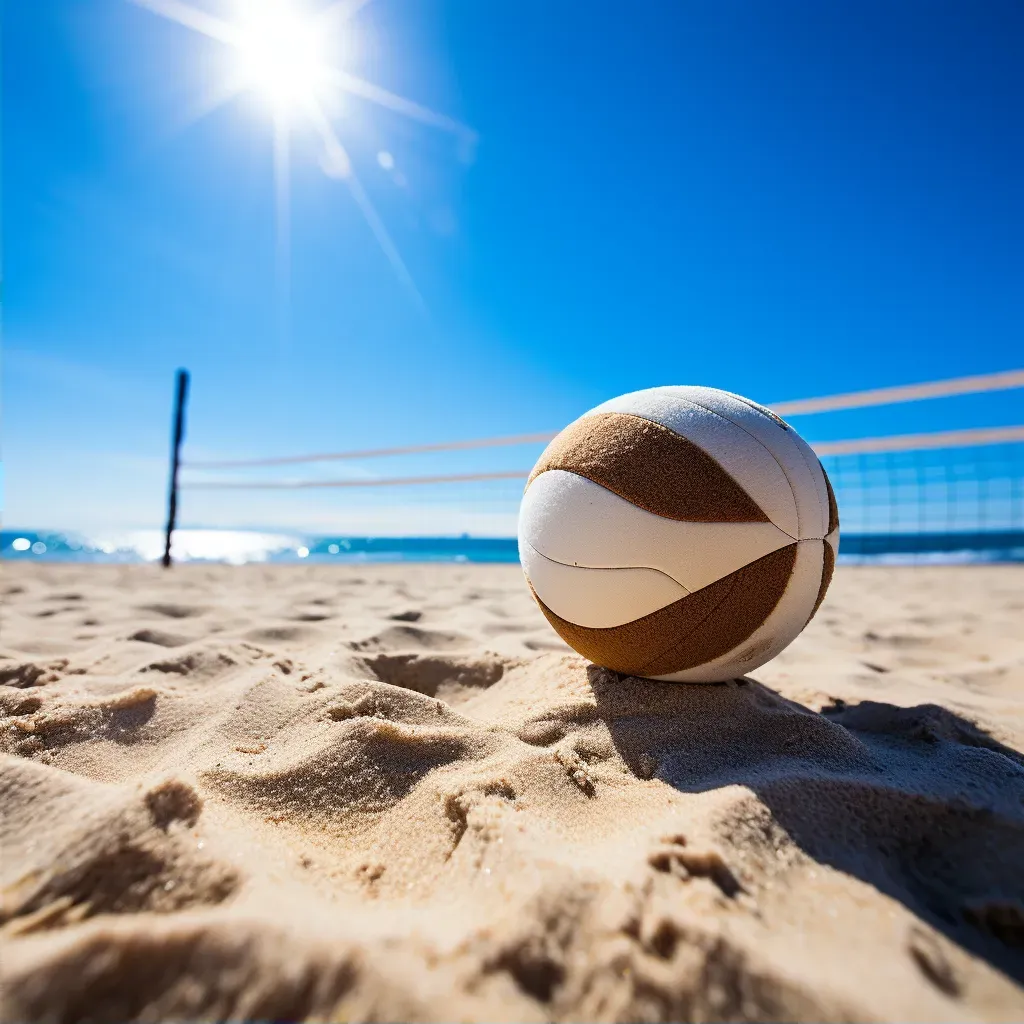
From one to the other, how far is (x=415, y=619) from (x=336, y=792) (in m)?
1.70

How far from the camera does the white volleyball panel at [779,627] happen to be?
144cm

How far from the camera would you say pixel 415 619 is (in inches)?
111

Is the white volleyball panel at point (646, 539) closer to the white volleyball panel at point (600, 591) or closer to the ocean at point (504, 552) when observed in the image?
the white volleyball panel at point (600, 591)

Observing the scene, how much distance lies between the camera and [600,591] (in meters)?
1.48

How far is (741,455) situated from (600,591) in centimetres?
49

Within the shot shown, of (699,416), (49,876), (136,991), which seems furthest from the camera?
(699,416)

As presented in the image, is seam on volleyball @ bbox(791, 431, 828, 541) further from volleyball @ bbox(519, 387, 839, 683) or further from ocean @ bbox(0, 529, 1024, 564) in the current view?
ocean @ bbox(0, 529, 1024, 564)

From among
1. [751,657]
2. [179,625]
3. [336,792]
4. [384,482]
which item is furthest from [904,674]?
[384,482]

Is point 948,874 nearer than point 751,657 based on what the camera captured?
Yes

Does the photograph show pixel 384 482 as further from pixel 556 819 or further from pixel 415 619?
pixel 556 819

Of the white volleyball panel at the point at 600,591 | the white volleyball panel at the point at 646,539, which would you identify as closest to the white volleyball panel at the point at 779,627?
the white volleyball panel at the point at 646,539

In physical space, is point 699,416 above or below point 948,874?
above

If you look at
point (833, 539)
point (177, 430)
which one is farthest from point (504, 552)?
point (833, 539)

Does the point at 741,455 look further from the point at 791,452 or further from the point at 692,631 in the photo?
the point at 692,631
